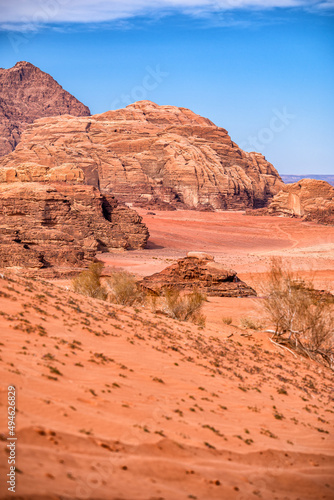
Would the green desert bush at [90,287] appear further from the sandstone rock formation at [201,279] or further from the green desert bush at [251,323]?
the green desert bush at [251,323]

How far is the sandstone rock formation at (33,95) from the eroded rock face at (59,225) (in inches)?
4891

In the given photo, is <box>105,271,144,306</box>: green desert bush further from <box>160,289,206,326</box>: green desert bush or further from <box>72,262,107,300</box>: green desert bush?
<box>160,289,206,326</box>: green desert bush

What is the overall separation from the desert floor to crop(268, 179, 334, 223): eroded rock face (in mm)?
54474

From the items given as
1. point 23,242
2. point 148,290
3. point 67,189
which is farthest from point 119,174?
point 148,290

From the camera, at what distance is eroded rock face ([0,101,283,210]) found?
251 feet

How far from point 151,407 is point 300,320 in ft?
23.2

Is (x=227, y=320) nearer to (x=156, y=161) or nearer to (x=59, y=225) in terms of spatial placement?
(x=59, y=225)

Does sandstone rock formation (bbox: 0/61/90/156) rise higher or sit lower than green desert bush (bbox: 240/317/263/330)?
higher

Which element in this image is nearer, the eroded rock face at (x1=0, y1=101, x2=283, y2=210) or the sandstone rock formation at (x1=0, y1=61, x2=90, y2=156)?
the eroded rock face at (x1=0, y1=101, x2=283, y2=210)

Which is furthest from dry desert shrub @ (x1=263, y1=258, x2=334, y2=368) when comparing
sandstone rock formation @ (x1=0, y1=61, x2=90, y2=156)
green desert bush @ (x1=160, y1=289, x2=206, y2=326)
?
sandstone rock formation @ (x1=0, y1=61, x2=90, y2=156)

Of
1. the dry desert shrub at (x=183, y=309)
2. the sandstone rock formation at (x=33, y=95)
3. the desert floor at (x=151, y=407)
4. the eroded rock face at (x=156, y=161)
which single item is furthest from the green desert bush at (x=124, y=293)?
the sandstone rock formation at (x=33, y=95)

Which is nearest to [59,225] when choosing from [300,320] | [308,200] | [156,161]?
[300,320]

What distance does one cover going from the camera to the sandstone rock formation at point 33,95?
530 feet

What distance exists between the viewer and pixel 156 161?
270 ft
